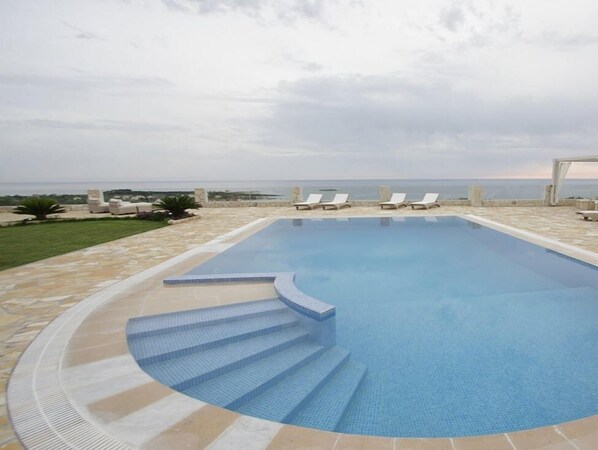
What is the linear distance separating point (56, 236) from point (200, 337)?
9.01 meters

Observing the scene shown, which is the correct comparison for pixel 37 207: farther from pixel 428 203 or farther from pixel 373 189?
pixel 373 189

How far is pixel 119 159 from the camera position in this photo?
3178 cm

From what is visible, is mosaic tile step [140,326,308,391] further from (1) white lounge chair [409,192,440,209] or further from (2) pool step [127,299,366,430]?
(1) white lounge chair [409,192,440,209]

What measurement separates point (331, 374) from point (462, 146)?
3625 centimetres

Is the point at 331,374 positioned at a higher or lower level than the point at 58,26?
lower

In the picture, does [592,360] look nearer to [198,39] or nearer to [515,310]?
[515,310]

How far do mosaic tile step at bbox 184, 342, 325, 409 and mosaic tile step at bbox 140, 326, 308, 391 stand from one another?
6 cm

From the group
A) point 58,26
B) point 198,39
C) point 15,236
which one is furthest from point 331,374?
point 198,39

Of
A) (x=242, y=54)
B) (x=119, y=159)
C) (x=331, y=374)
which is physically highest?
(x=242, y=54)

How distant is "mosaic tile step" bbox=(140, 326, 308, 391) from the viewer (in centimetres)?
302

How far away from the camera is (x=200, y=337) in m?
3.75

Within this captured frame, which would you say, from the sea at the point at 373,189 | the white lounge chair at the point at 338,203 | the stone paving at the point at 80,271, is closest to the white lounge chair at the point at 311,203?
the white lounge chair at the point at 338,203

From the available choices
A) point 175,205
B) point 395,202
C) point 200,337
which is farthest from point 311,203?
point 200,337

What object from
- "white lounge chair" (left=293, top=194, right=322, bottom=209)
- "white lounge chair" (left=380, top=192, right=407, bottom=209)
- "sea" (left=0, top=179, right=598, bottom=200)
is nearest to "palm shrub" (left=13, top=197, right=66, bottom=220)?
"sea" (left=0, top=179, right=598, bottom=200)
